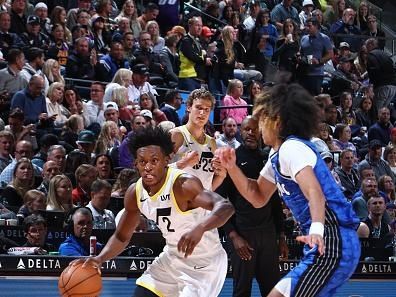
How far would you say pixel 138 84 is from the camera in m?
14.3

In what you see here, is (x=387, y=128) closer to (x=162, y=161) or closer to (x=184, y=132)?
(x=184, y=132)

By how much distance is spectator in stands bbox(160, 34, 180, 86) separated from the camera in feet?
52.1

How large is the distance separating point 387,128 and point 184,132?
8807mm

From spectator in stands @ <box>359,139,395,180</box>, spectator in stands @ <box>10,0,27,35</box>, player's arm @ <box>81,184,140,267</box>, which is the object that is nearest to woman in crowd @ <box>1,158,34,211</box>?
player's arm @ <box>81,184,140,267</box>

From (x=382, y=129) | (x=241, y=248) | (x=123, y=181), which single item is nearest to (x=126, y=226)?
(x=241, y=248)

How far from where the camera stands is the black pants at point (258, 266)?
845cm

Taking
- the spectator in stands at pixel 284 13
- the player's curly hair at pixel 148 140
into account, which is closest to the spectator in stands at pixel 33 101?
the player's curly hair at pixel 148 140

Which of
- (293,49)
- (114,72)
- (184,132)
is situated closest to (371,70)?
(293,49)

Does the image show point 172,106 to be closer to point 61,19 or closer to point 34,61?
point 34,61

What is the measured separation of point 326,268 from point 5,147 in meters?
6.23

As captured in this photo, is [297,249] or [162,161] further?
[297,249]

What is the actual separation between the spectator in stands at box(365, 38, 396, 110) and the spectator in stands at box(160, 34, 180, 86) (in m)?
4.23

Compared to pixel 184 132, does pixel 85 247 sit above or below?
below

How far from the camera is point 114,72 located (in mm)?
14742
